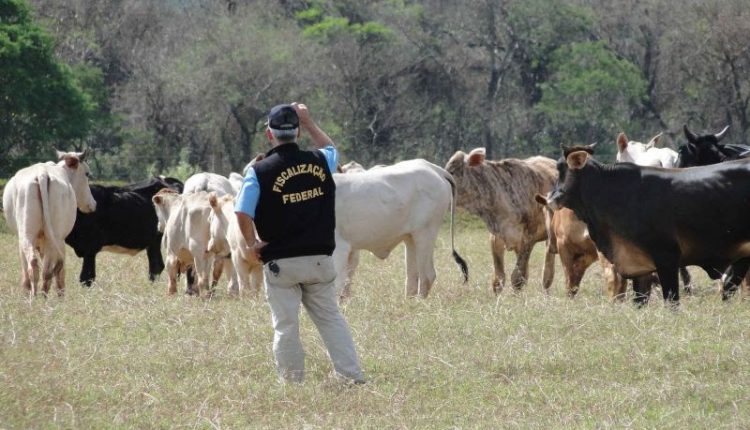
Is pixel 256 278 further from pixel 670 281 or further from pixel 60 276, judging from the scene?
pixel 670 281

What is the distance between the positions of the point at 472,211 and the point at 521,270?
2.90 feet

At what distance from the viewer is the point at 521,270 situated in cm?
1431

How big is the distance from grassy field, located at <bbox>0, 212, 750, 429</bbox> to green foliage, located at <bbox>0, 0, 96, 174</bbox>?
24.5m

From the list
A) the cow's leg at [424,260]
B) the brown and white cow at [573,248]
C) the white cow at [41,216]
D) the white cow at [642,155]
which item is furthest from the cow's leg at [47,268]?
the white cow at [642,155]

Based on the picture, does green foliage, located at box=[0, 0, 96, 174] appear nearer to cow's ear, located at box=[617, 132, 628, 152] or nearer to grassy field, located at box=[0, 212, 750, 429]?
cow's ear, located at box=[617, 132, 628, 152]

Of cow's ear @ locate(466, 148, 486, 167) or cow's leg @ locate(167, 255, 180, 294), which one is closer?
cow's leg @ locate(167, 255, 180, 294)

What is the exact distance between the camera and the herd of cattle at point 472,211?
11.0 meters

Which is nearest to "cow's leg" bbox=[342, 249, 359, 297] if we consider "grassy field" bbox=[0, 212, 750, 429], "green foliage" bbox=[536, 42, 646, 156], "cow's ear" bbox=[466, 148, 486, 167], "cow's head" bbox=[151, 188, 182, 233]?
"grassy field" bbox=[0, 212, 750, 429]

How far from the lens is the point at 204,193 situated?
47.3 ft

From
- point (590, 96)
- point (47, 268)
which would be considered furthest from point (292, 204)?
point (590, 96)

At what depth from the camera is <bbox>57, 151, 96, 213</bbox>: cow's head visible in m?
14.6

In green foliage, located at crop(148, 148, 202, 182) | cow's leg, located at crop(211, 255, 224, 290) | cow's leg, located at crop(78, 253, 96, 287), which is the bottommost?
green foliage, located at crop(148, 148, 202, 182)

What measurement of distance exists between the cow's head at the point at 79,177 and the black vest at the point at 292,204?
666 cm

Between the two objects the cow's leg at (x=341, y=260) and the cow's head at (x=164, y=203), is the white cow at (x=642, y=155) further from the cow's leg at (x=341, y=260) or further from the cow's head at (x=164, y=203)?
the cow's head at (x=164, y=203)
